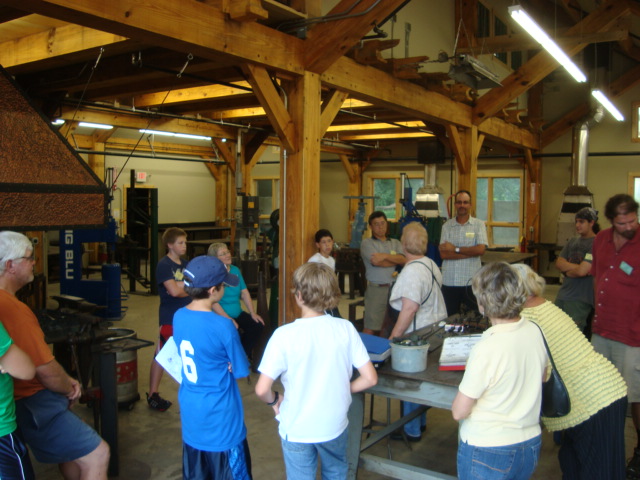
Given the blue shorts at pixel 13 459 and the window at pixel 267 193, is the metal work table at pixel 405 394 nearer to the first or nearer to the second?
the blue shorts at pixel 13 459

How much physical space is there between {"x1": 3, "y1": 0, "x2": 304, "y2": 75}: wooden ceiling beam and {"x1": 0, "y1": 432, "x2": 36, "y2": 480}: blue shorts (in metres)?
2.11

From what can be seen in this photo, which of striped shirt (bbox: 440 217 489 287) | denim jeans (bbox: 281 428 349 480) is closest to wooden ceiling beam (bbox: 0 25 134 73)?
striped shirt (bbox: 440 217 489 287)

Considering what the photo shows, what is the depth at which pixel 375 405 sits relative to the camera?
183 inches

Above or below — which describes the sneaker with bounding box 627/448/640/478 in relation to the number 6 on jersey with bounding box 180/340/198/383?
below

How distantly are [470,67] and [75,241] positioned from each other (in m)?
5.56

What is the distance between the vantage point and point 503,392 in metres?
2.04

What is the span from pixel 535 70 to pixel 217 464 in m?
6.85

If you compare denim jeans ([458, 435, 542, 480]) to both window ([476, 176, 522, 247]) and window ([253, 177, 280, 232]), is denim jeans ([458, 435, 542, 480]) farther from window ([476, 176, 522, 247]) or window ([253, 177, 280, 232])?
window ([253, 177, 280, 232])

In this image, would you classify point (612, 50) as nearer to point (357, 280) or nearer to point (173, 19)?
point (357, 280)

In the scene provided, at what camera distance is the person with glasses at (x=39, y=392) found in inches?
91.4

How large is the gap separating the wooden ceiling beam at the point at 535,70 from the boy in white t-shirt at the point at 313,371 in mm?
5830

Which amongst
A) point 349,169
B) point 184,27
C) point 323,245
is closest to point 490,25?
point 349,169

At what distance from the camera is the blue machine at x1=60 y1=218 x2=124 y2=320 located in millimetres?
7797

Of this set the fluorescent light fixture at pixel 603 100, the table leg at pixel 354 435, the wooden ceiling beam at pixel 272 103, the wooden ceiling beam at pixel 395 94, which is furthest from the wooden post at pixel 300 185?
the fluorescent light fixture at pixel 603 100
